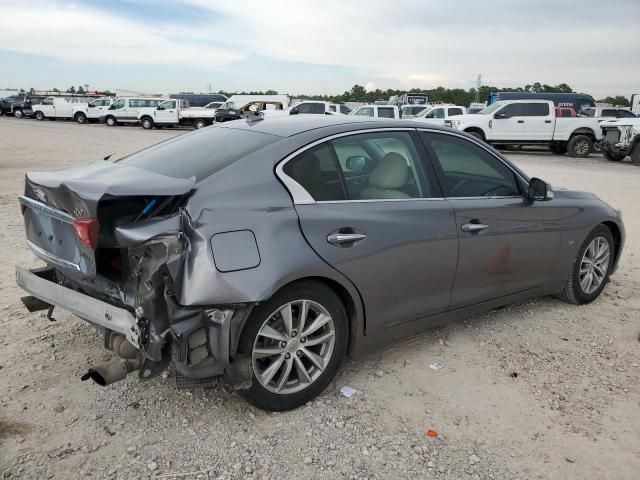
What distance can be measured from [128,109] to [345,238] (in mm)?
34990

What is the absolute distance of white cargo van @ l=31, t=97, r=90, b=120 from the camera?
3931 centimetres

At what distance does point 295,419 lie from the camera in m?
3.07

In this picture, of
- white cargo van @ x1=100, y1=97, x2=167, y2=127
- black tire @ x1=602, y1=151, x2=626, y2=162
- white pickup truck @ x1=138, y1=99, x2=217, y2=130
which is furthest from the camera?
white cargo van @ x1=100, y1=97, x2=167, y2=127

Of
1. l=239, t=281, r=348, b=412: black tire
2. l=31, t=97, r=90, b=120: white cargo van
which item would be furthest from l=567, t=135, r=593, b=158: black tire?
l=31, t=97, r=90, b=120: white cargo van

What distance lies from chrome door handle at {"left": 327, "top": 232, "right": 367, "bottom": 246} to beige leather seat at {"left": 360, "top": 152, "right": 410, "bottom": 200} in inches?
11.2

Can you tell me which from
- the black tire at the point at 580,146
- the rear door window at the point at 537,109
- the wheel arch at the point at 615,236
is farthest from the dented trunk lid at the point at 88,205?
the black tire at the point at 580,146

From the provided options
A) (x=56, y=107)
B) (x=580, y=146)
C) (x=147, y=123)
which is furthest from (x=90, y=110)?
(x=580, y=146)

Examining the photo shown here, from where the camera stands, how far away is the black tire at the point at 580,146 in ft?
68.7

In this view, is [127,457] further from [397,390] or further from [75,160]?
[75,160]

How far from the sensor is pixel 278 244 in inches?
112

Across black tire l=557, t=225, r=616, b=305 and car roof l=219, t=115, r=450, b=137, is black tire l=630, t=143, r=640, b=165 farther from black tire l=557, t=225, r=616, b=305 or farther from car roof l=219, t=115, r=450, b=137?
car roof l=219, t=115, r=450, b=137

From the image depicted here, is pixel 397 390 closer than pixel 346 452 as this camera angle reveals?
No

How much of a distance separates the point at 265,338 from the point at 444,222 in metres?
1.41

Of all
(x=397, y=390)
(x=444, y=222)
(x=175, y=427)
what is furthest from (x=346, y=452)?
(x=444, y=222)
